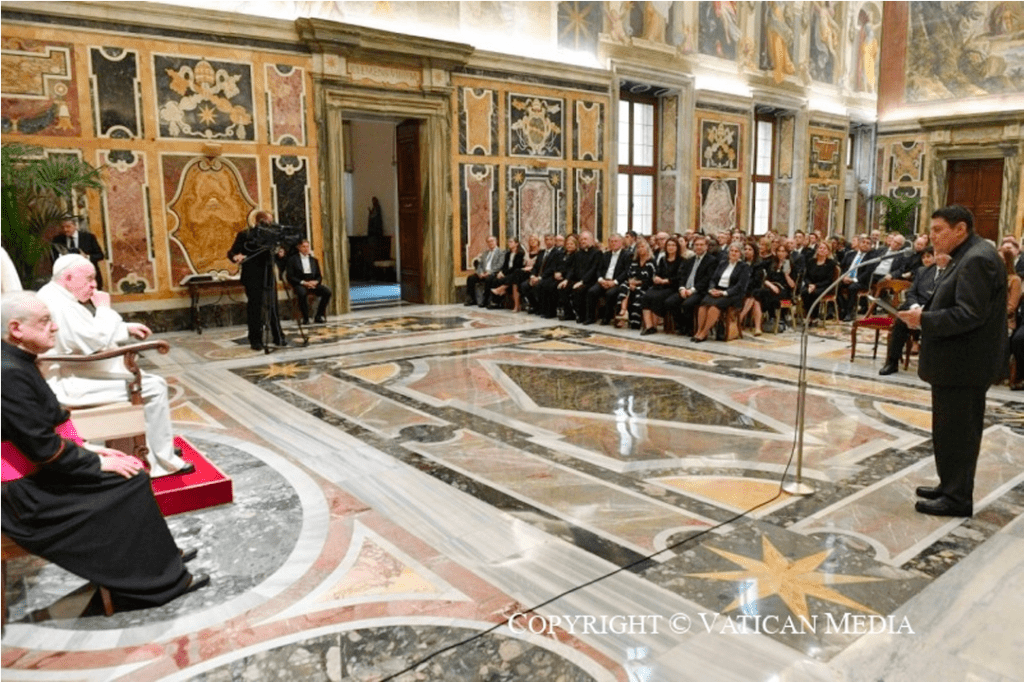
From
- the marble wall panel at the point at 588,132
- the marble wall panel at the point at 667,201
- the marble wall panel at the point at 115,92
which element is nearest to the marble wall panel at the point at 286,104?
the marble wall panel at the point at 115,92

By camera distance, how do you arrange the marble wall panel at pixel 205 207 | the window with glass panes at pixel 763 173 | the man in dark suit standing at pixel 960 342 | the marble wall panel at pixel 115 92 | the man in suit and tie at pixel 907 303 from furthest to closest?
the window with glass panes at pixel 763 173
the marble wall panel at pixel 205 207
the marble wall panel at pixel 115 92
the man in suit and tie at pixel 907 303
the man in dark suit standing at pixel 960 342

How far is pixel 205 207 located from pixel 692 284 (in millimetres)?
6251

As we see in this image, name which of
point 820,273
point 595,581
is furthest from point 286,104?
point 595,581

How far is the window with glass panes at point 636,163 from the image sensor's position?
14.8 metres

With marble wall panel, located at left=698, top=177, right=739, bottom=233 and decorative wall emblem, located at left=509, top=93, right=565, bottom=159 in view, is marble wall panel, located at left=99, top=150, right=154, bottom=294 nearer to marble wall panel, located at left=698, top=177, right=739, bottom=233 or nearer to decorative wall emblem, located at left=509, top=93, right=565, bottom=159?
decorative wall emblem, located at left=509, top=93, right=565, bottom=159

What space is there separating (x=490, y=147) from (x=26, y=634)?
10.4 m

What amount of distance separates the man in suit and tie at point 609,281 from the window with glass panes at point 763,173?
28.2 ft

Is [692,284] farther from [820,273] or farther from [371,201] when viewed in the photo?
[371,201]

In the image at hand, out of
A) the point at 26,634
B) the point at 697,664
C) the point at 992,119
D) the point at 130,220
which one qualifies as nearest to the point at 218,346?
the point at 130,220

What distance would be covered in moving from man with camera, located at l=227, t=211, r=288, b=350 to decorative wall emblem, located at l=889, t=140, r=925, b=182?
1702cm

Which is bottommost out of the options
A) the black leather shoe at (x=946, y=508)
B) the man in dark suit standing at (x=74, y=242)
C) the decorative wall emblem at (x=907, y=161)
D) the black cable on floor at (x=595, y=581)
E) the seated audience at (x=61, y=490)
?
the black cable on floor at (x=595, y=581)

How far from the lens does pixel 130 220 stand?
9.25 metres

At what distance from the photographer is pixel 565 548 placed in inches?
137

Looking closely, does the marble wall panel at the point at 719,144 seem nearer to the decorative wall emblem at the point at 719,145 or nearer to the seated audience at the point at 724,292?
the decorative wall emblem at the point at 719,145
